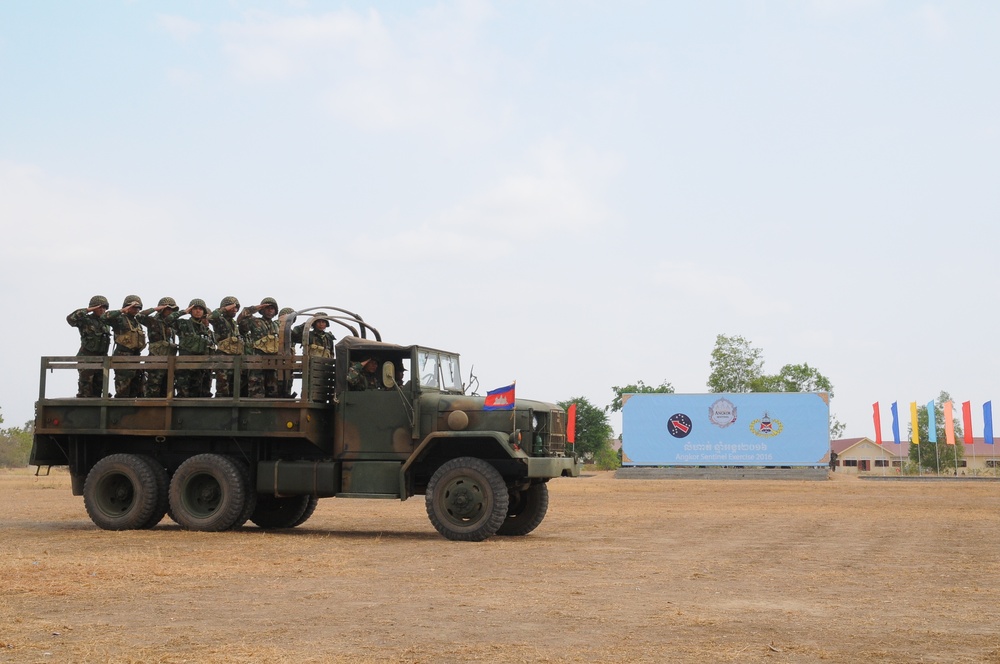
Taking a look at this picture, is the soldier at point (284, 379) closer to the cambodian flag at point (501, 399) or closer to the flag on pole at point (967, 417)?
the cambodian flag at point (501, 399)

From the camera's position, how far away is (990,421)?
57375 mm

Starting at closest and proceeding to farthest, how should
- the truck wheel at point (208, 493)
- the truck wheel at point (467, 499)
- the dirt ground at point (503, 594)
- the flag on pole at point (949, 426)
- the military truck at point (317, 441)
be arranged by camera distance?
the dirt ground at point (503, 594)
the truck wheel at point (467, 499)
the military truck at point (317, 441)
the truck wheel at point (208, 493)
the flag on pole at point (949, 426)

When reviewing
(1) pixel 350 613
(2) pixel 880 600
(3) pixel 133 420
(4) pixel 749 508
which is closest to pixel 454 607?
(1) pixel 350 613

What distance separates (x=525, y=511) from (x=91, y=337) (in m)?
6.82

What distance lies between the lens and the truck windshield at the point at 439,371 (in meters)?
16.5

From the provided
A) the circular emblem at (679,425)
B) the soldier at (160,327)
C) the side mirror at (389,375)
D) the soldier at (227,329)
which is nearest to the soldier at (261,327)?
the soldier at (227,329)

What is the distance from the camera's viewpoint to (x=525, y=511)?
55.7 ft

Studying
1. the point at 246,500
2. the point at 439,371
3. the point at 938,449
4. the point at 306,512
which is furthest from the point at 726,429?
the point at 938,449

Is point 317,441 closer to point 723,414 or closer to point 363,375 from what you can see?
A: point 363,375

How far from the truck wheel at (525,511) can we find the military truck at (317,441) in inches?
0.8

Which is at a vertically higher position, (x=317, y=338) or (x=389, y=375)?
(x=317, y=338)

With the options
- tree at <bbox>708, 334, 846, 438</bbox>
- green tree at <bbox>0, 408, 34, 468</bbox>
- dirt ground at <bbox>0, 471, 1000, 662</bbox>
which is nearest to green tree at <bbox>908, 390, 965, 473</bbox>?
tree at <bbox>708, 334, 846, 438</bbox>

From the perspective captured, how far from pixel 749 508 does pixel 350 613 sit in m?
18.2

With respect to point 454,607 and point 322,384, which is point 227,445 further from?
point 454,607
